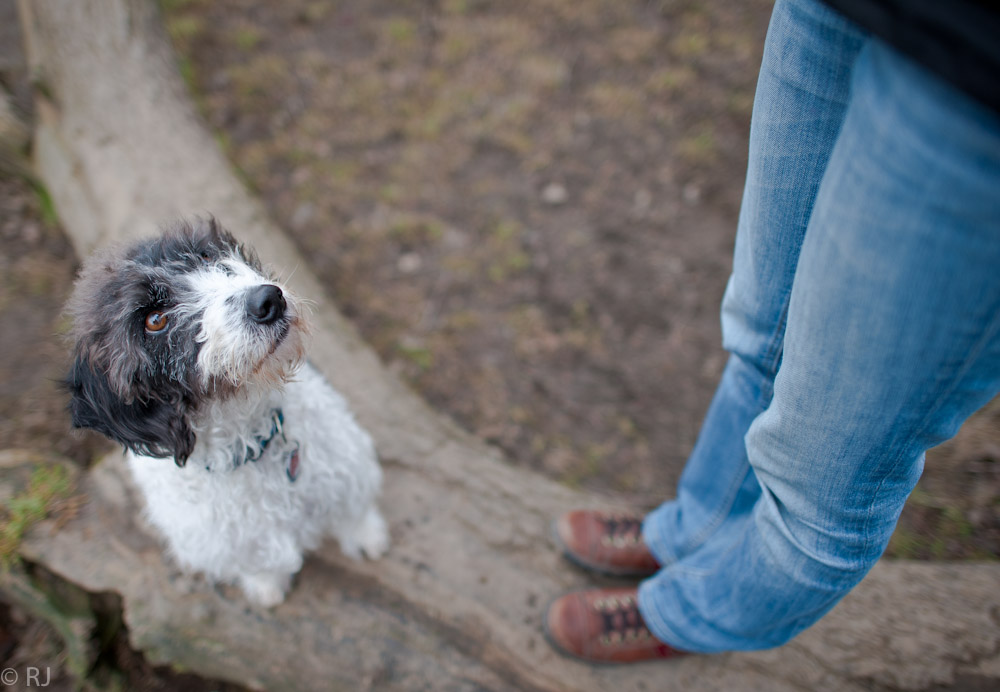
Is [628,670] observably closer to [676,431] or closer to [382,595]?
[382,595]

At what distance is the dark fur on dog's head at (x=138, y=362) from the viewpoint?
1.68 m

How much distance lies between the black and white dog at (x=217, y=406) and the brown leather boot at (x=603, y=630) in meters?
0.94

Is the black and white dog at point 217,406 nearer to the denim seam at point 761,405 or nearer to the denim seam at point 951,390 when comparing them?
the denim seam at point 761,405

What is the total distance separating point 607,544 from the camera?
96.7 inches

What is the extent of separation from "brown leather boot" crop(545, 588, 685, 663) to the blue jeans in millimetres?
297

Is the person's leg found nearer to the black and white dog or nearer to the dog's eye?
the black and white dog

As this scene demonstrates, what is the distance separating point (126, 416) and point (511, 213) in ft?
9.97

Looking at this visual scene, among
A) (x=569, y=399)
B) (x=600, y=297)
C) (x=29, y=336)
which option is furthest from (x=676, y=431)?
(x=29, y=336)

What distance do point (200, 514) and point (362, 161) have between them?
10.7 ft

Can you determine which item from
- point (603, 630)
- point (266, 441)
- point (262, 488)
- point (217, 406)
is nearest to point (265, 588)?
point (262, 488)

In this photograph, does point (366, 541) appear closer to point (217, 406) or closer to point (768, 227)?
point (217, 406)

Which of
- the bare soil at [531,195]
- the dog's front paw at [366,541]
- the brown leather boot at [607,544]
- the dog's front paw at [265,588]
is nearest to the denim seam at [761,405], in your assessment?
the brown leather boot at [607,544]

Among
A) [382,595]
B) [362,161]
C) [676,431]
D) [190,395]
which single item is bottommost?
[676,431]

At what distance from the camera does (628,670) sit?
2.22 meters
